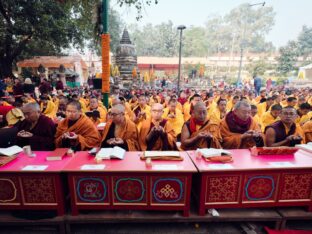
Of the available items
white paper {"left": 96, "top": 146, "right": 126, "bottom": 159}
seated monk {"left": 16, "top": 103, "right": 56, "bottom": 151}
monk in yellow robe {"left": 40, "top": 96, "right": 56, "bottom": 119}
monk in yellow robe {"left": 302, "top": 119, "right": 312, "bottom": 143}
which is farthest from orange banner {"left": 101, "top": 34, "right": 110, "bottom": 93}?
monk in yellow robe {"left": 302, "top": 119, "right": 312, "bottom": 143}

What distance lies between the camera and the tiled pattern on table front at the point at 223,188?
2662 millimetres

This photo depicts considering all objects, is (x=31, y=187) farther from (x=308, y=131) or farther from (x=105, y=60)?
(x=308, y=131)

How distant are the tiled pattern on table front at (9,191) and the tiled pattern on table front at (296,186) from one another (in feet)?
10.8

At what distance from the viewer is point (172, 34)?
170 feet

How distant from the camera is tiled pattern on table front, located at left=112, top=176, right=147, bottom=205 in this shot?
104 inches

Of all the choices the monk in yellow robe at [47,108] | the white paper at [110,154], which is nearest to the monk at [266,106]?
the white paper at [110,154]

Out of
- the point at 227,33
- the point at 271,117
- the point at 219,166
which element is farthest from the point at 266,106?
the point at 227,33

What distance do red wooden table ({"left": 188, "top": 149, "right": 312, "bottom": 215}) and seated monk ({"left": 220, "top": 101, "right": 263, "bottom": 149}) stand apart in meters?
1.00

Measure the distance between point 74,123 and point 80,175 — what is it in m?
1.50

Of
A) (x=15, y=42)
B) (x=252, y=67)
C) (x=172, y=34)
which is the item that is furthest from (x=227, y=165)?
(x=172, y=34)

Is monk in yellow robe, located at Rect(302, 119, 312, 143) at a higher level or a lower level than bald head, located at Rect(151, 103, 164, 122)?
lower

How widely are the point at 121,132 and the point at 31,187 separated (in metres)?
1.60

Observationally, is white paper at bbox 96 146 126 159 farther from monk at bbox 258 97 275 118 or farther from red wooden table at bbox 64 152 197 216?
monk at bbox 258 97 275 118

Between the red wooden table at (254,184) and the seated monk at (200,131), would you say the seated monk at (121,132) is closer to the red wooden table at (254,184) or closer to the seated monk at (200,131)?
the seated monk at (200,131)
